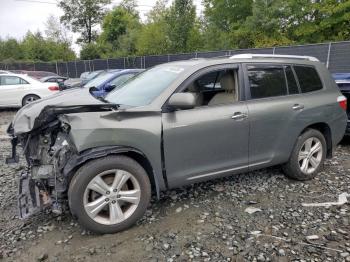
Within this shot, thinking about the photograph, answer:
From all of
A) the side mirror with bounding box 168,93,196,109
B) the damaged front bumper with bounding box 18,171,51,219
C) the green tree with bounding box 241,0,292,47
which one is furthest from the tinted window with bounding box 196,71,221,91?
the green tree with bounding box 241,0,292,47

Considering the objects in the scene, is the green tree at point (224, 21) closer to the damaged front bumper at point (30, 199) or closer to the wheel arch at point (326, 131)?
the wheel arch at point (326, 131)

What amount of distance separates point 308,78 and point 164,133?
2426 millimetres

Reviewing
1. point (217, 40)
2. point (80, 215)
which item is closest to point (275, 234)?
point (80, 215)

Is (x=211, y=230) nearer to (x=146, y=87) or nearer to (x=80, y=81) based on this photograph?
(x=146, y=87)

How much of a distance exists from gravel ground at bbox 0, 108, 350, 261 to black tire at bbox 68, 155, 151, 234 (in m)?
0.12

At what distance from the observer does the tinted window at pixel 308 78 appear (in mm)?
4406

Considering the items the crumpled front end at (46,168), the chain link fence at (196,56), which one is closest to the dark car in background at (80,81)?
the chain link fence at (196,56)

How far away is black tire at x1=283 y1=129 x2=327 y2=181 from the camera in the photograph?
4.41m

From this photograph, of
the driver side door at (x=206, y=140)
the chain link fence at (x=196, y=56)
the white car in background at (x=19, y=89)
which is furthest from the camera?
the chain link fence at (x=196, y=56)

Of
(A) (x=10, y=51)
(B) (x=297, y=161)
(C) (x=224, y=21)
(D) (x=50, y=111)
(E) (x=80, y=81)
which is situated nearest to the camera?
(D) (x=50, y=111)

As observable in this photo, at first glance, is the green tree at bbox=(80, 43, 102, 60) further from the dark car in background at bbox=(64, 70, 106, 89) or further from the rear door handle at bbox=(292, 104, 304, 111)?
the rear door handle at bbox=(292, 104, 304, 111)

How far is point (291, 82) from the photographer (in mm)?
4309

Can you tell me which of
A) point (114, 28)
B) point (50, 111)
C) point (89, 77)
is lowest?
point (89, 77)

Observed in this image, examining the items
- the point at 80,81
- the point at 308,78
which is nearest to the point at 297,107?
the point at 308,78
